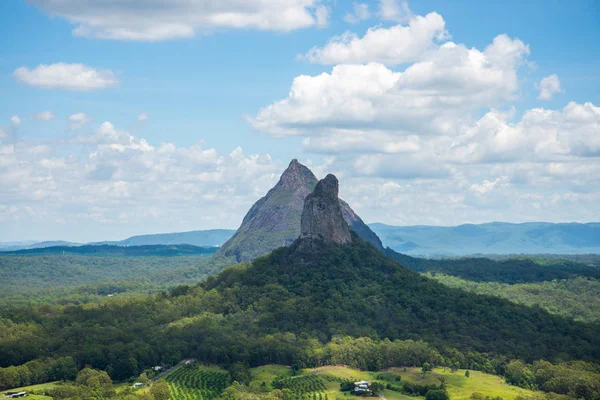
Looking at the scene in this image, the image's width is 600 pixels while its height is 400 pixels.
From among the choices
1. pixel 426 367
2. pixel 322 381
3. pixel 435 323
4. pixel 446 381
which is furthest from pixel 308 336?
pixel 446 381

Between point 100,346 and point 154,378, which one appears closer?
point 154,378

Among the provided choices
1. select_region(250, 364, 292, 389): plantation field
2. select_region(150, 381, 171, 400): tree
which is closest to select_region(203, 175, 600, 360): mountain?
select_region(250, 364, 292, 389): plantation field

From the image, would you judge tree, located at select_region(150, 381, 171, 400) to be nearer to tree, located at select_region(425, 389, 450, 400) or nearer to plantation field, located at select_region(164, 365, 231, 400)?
plantation field, located at select_region(164, 365, 231, 400)

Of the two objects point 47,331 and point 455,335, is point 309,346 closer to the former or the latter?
point 455,335

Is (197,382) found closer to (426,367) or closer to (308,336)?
(308,336)

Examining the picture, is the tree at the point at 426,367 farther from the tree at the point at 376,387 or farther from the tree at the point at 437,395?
the tree at the point at 437,395

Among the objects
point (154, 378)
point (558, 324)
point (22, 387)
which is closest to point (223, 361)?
point (154, 378)
